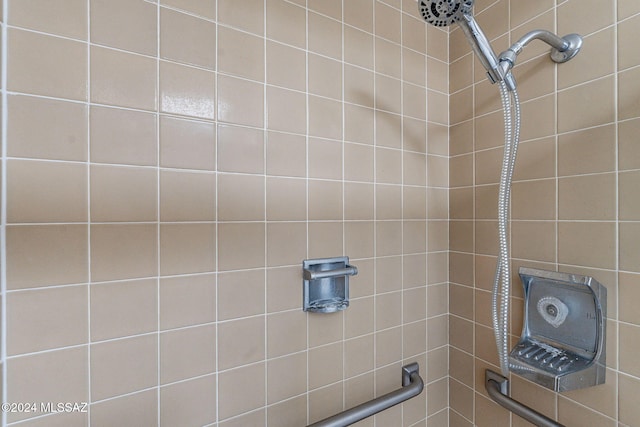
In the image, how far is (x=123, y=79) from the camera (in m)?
0.58

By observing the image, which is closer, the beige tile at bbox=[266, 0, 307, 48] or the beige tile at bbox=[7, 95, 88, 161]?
the beige tile at bbox=[7, 95, 88, 161]

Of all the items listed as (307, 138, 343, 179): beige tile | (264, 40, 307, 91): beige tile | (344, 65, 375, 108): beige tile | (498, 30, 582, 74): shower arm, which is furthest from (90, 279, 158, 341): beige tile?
(498, 30, 582, 74): shower arm

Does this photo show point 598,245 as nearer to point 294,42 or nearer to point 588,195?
point 588,195

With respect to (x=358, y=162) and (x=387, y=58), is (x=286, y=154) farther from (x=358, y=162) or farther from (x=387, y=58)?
(x=387, y=58)

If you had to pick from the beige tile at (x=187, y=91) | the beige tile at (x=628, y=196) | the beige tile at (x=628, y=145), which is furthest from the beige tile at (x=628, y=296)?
the beige tile at (x=187, y=91)

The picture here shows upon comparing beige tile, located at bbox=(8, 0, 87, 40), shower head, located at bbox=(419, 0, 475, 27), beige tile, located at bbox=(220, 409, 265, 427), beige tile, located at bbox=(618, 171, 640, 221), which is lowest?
beige tile, located at bbox=(220, 409, 265, 427)

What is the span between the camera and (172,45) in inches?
24.7

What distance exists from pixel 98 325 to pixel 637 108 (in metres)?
1.26

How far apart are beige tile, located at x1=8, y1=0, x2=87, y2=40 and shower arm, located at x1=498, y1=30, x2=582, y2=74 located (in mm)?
903

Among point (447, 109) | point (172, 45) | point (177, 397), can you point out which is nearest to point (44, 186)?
point (172, 45)

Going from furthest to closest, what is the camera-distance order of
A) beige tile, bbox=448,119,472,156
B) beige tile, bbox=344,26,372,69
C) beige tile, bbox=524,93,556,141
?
1. beige tile, bbox=448,119,472,156
2. beige tile, bbox=344,26,372,69
3. beige tile, bbox=524,93,556,141

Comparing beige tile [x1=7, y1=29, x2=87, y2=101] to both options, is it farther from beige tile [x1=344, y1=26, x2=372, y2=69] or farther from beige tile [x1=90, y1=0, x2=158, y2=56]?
beige tile [x1=344, y1=26, x2=372, y2=69]

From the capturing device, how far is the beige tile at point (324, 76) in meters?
0.79

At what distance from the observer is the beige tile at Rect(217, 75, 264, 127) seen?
0.68m
